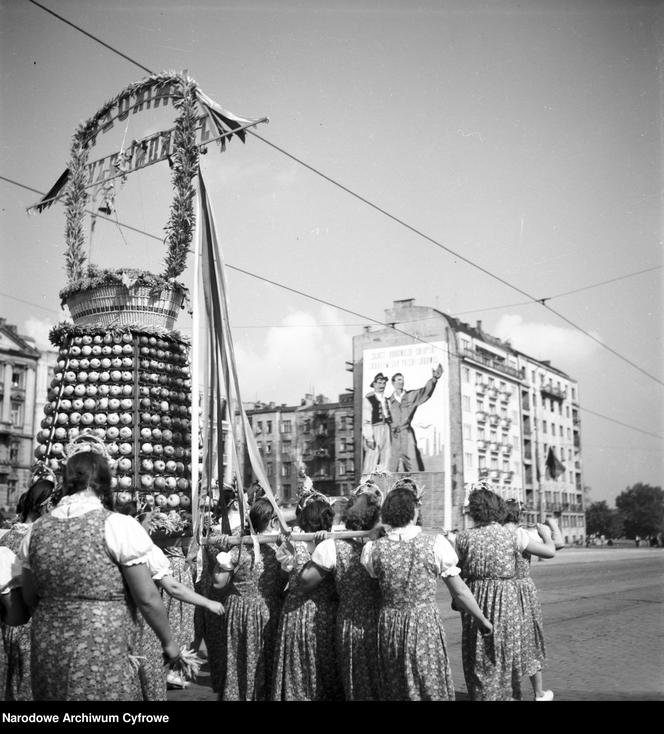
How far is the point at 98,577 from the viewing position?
347cm

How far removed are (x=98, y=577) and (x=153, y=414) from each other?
3935 mm

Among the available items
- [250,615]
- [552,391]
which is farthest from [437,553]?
[552,391]

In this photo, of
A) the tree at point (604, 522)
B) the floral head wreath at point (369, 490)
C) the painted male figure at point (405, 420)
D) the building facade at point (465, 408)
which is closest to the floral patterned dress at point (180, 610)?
the floral head wreath at point (369, 490)

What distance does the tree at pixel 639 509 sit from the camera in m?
82.6

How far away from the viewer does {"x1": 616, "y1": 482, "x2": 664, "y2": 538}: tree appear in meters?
82.6

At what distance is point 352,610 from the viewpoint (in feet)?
16.4

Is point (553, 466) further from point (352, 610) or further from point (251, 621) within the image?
point (352, 610)

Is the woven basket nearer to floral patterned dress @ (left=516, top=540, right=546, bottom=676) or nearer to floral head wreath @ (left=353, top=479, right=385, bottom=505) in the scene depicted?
floral head wreath @ (left=353, top=479, right=385, bottom=505)

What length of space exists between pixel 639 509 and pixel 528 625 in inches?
3593
